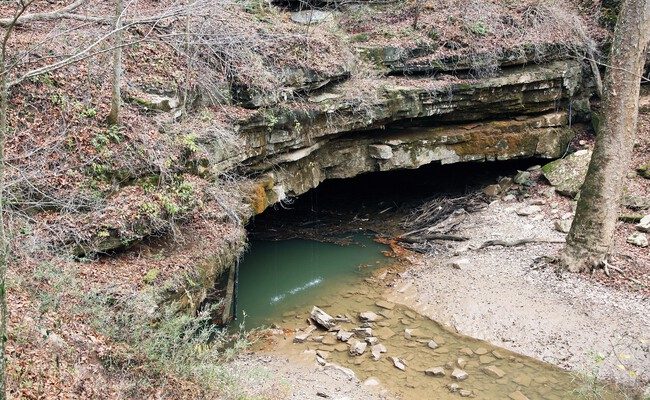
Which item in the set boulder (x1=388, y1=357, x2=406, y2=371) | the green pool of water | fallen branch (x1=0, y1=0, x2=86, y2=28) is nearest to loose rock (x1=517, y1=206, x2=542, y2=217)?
the green pool of water

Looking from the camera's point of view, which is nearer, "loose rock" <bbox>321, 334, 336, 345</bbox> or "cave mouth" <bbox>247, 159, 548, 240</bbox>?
"loose rock" <bbox>321, 334, 336, 345</bbox>

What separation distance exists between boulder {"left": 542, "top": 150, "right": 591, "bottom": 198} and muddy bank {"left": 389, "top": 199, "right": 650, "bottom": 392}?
1403 mm

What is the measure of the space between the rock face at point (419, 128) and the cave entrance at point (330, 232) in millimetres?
1148

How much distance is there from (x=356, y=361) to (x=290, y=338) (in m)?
1.35

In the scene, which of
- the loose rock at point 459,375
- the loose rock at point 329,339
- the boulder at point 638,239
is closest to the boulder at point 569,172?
the boulder at point 638,239

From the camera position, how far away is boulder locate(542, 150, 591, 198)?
13.1 m

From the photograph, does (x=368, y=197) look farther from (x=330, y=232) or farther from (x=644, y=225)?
(x=644, y=225)

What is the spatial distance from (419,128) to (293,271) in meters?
5.02

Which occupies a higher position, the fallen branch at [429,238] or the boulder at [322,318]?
the fallen branch at [429,238]

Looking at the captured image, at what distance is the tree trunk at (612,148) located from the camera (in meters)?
9.31

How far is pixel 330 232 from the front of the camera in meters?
14.2

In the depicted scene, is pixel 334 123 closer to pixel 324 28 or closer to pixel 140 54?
pixel 324 28

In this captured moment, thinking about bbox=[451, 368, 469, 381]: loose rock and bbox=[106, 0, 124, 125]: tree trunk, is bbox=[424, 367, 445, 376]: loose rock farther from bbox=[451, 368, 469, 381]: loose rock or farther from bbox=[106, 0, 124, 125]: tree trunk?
bbox=[106, 0, 124, 125]: tree trunk

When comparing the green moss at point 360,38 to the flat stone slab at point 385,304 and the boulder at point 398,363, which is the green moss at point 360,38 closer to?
the flat stone slab at point 385,304
